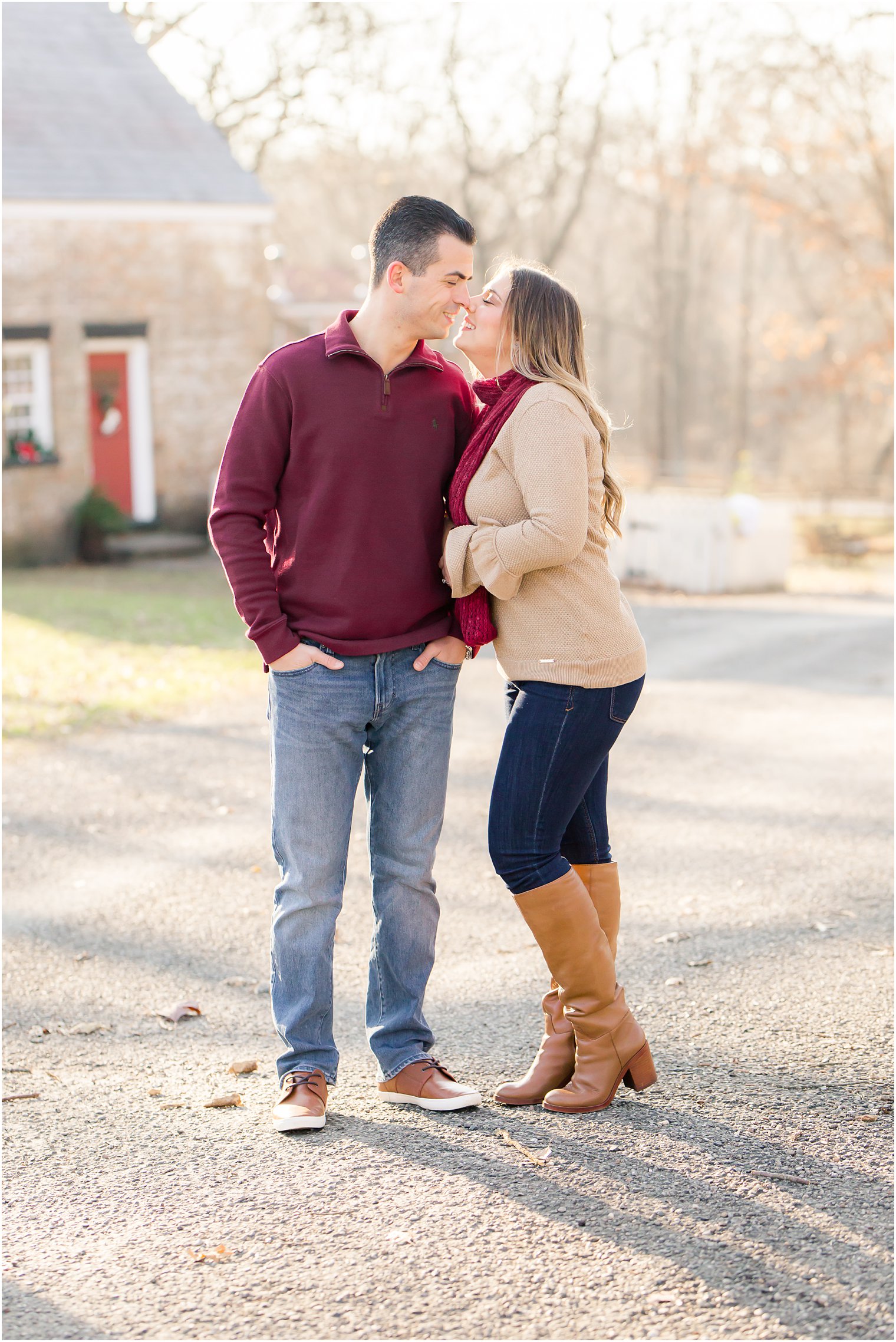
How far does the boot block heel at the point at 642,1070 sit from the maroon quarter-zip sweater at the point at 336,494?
1.19 meters

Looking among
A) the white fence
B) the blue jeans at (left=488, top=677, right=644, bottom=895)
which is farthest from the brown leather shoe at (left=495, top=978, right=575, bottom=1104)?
the white fence

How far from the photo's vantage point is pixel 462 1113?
343 centimetres

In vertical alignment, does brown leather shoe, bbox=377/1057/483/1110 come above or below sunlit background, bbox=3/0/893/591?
below

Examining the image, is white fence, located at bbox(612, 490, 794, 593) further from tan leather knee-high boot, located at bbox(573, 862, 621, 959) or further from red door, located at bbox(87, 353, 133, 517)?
tan leather knee-high boot, located at bbox(573, 862, 621, 959)

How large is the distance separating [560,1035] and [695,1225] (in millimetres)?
798

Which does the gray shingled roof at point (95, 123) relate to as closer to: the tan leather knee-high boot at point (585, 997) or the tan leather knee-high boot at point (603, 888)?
the tan leather knee-high boot at point (603, 888)

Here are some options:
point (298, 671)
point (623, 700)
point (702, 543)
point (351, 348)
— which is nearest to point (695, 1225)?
point (623, 700)

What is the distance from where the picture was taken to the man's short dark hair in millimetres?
3270

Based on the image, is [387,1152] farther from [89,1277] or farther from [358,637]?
[358,637]

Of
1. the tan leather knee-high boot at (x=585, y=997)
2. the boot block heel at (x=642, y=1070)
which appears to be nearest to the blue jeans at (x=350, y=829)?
the tan leather knee-high boot at (x=585, y=997)

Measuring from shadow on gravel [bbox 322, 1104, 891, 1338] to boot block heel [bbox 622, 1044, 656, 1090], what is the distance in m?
0.23

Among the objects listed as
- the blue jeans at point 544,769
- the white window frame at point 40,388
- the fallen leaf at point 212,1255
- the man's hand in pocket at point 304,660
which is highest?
the white window frame at point 40,388

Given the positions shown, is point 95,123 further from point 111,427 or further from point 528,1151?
point 528,1151

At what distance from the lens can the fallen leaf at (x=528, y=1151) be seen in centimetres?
310
